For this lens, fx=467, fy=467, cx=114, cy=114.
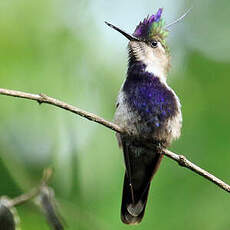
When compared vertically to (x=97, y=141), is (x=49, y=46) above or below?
above

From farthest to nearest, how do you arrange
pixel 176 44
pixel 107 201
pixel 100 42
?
1. pixel 100 42
2. pixel 176 44
3. pixel 107 201

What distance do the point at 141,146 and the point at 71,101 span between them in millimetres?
1229

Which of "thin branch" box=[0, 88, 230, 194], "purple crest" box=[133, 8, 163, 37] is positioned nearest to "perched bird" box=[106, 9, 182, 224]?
"purple crest" box=[133, 8, 163, 37]

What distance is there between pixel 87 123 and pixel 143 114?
55.0 inches

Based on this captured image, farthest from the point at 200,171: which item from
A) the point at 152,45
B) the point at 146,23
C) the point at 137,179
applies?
the point at 146,23

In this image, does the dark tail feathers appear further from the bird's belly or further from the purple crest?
the purple crest

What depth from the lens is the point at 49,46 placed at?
4.74 metres

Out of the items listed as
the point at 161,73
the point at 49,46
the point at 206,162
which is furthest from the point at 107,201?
the point at 49,46

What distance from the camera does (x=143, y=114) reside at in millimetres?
3592

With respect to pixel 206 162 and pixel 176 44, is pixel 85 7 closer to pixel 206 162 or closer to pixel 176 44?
pixel 176 44

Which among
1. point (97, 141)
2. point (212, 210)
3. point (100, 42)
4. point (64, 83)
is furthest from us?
point (100, 42)

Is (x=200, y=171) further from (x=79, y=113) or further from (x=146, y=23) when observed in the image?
(x=146, y=23)

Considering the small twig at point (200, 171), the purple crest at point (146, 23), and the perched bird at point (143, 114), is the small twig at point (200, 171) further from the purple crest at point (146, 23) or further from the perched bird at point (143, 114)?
the purple crest at point (146, 23)

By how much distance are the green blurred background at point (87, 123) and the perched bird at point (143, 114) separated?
0.45ft
